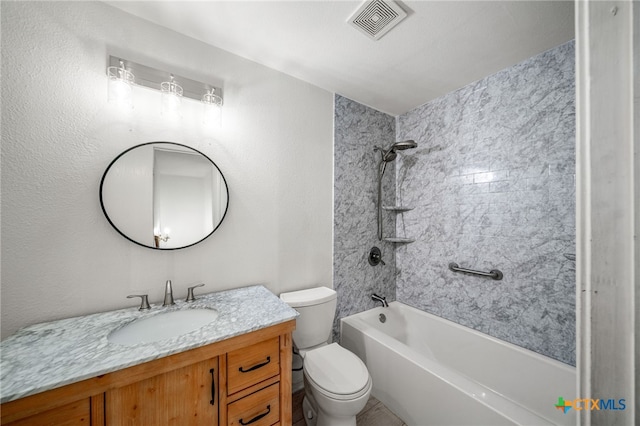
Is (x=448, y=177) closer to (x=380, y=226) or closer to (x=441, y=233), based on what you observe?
(x=441, y=233)

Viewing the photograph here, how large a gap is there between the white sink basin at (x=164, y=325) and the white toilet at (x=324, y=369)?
534 mm

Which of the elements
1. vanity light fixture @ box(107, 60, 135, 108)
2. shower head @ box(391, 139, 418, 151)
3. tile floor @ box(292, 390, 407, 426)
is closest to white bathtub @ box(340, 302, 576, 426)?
tile floor @ box(292, 390, 407, 426)

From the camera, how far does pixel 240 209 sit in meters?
1.50

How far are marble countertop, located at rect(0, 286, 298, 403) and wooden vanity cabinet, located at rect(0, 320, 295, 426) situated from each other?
0.11 ft

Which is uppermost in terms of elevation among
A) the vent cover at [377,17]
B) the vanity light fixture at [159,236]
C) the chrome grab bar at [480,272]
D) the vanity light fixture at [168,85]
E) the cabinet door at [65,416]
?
the vent cover at [377,17]

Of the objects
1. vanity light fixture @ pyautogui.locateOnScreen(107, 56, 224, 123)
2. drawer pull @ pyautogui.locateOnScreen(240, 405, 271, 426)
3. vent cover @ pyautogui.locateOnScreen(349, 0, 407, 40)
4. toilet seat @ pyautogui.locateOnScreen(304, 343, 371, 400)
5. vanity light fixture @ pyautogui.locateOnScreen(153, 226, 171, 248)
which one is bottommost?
toilet seat @ pyautogui.locateOnScreen(304, 343, 371, 400)

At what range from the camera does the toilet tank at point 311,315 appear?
1.52m

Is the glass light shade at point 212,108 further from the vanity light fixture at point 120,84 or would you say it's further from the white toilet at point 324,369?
the white toilet at point 324,369

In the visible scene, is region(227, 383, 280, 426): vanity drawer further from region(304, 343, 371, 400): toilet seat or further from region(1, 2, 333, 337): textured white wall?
region(1, 2, 333, 337): textured white wall

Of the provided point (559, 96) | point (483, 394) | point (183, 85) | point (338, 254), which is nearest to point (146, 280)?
point (183, 85)

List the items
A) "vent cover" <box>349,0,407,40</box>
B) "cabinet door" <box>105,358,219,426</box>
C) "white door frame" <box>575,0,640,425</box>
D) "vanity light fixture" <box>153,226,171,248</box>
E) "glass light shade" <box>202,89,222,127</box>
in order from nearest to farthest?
"white door frame" <box>575,0,640,425</box> → "cabinet door" <box>105,358,219,426</box> → "vent cover" <box>349,0,407,40</box> → "vanity light fixture" <box>153,226,171,248</box> → "glass light shade" <box>202,89,222,127</box>

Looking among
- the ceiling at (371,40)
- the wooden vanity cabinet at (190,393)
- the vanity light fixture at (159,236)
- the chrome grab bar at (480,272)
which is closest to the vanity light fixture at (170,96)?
the ceiling at (371,40)

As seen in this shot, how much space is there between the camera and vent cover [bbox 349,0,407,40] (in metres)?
1.12

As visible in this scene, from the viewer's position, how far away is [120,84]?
1.14m
